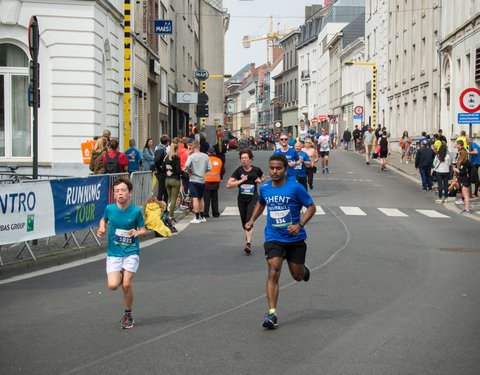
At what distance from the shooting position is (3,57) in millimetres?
21281

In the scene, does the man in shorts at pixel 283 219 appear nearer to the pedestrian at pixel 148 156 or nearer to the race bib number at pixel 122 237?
the race bib number at pixel 122 237

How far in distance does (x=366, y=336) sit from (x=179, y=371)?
195cm

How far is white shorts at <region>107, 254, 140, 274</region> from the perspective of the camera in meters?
7.41

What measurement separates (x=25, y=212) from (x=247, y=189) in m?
3.74

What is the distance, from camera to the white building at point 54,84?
21.2m

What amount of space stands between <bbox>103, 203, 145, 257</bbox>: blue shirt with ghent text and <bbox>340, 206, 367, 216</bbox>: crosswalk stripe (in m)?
13.1

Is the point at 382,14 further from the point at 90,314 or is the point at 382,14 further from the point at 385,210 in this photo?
the point at 90,314

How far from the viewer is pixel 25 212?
1145 cm

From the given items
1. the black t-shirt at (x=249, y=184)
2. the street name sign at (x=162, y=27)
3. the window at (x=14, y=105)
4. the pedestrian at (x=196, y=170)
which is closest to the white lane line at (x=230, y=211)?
the pedestrian at (x=196, y=170)

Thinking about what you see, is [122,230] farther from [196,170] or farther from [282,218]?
[196,170]

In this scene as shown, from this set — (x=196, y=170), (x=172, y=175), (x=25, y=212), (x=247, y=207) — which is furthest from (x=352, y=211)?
(x=25, y=212)

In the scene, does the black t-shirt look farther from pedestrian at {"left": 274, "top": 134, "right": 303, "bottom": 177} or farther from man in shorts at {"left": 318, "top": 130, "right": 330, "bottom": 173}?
man in shorts at {"left": 318, "top": 130, "right": 330, "bottom": 173}

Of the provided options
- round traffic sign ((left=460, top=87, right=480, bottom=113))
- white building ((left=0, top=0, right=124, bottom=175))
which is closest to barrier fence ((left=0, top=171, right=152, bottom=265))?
white building ((left=0, top=0, right=124, bottom=175))

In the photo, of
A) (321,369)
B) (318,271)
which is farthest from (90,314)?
(318,271)
